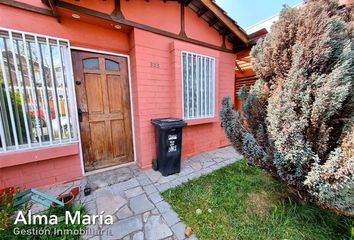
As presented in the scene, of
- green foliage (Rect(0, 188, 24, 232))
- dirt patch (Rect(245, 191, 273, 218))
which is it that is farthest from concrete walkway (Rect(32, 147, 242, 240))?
dirt patch (Rect(245, 191, 273, 218))

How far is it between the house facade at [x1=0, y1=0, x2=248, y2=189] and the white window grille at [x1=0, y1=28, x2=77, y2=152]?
11 millimetres

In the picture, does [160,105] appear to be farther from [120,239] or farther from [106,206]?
[120,239]

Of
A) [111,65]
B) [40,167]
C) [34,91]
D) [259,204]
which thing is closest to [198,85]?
[111,65]

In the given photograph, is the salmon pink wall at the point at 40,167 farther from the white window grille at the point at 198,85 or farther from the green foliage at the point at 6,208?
the white window grille at the point at 198,85

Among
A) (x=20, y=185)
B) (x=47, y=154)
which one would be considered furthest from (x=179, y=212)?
(x=20, y=185)

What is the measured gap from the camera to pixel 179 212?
1.96 metres

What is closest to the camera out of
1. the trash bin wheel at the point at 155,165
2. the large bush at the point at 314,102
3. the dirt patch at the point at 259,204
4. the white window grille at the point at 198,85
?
the large bush at the point at 314,102

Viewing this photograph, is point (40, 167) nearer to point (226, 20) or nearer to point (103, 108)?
point (103, 108)

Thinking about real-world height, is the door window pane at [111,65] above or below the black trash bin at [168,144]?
above

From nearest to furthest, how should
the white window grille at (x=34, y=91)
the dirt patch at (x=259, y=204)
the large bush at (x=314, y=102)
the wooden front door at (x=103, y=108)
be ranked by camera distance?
1. the large bush at (x=314, y=102)
2. the dirt patch at (x=259, y=204)
3. the white window grille at (x=34, y=91)
4. the wooden front door at (x=103, y=108)

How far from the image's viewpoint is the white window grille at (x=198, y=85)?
3355mm

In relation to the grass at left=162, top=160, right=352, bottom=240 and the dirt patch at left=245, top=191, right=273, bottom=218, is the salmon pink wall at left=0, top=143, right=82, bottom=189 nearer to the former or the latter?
the grass at left=162, top=160, right=352, bottom=240

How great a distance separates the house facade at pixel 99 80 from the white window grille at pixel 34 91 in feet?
0.04

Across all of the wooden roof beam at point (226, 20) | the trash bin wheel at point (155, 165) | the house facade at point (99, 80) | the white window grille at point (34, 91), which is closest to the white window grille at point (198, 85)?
the house facade at point (99, 80)
